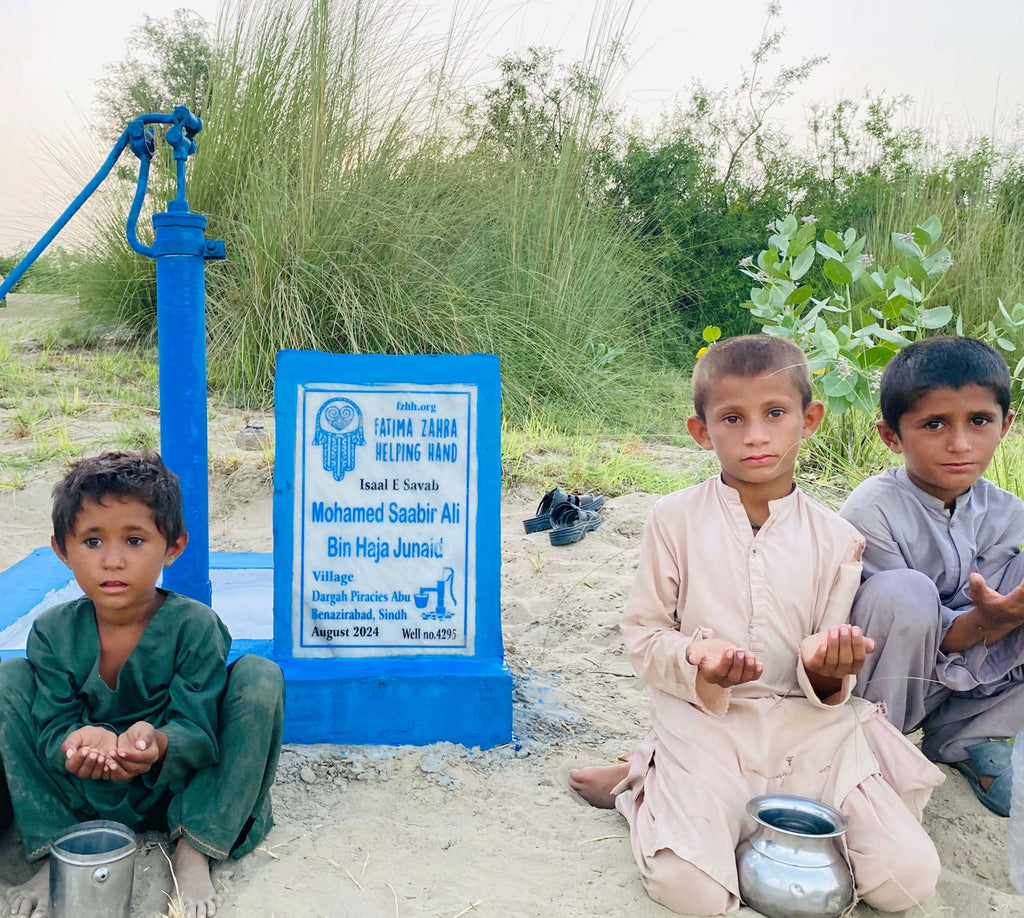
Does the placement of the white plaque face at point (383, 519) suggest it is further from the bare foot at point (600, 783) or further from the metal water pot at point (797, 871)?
the metal water pot at point (797, 871)

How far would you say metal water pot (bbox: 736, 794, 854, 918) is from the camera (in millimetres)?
1583

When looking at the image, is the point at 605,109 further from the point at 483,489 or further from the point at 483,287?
the point at 483,489

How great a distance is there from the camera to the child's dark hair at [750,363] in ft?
5.98

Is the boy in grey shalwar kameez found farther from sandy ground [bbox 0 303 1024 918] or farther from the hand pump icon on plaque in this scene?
the hand pump icon on plaque

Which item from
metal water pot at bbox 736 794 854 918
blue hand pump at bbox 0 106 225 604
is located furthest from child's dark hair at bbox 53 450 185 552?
metal water pot at bbox 736 794 854 918

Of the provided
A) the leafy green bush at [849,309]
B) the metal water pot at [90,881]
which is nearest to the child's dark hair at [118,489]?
the metal water pot at [90,881]

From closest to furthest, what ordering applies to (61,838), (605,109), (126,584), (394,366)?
1. (61,838)
2. (126,584)
3. (394,366)
4. (605,109)

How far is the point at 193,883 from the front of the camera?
5.31 ft

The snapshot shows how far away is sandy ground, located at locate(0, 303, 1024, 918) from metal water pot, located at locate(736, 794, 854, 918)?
0.06 metres

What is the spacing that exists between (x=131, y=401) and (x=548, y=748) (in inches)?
152

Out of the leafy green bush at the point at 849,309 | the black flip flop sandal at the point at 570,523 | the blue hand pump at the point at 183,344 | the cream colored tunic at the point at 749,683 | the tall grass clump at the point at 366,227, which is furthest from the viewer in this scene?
the tall grass clump at the point at 366,227

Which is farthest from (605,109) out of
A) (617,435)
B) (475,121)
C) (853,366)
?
(853,366)

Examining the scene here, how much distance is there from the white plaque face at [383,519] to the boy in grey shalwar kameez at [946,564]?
0.92 metres

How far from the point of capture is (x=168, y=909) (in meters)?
1.60
